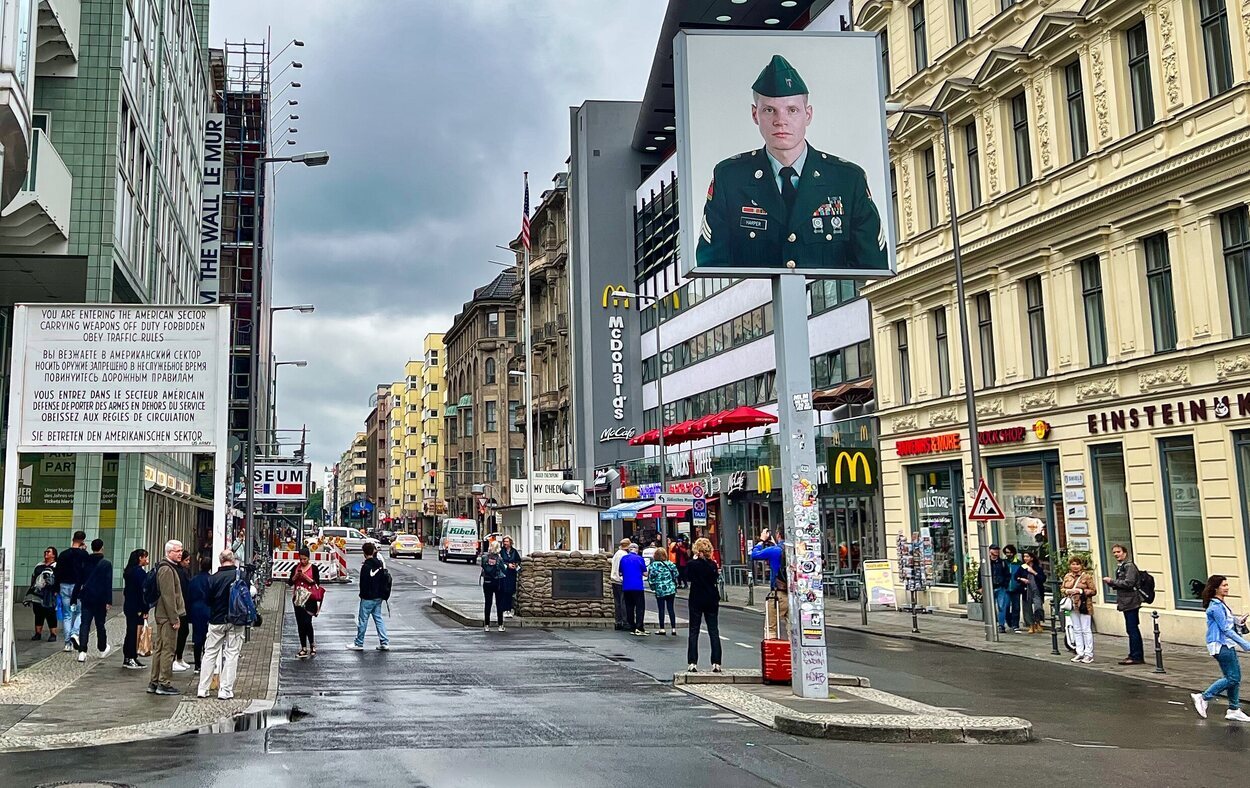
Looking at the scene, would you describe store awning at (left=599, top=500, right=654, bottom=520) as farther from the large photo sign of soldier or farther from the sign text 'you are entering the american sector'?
the large photo sign of soldier

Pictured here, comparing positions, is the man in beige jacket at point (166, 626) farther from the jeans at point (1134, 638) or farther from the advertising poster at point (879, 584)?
the advertising poster at point (879, 584)

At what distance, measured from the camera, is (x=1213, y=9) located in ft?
70.6

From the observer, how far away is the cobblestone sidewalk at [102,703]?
11.1 meters

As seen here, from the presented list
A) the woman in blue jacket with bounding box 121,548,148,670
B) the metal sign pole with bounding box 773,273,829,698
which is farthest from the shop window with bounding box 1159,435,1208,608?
the woman in blue jacket with bounding box 121,548,148,670

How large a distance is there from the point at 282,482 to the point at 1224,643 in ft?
74.8

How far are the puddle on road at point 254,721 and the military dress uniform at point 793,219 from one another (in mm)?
7037

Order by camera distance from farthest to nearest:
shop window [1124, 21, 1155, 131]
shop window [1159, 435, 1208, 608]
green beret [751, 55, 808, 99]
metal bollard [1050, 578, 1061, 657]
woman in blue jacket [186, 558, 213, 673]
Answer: shop window [1124, 21, 1155, 131], shop window [1159, 435, 1208, 608], metal bollard [1050, 578, 1061, 657], green beret [751, 55, 808, 99], woman in blue jacket [186, 558, 213, 673]

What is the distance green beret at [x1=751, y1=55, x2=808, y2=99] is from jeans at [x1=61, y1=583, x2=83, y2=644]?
12.2 metres

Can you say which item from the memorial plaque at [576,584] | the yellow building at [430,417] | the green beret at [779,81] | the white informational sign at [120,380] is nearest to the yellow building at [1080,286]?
the memorial plaque at [576,584]

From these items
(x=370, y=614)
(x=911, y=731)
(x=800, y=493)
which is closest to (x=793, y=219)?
(x=800, y=493)

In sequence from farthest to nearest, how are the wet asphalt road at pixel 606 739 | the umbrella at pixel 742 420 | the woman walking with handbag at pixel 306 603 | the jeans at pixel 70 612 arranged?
the umbrella at pixel 742 420 → the woman walking with handbag at pixel 306 603 → the jeans at pixel 70 612 → the wet asphalt road at pixel 606 739

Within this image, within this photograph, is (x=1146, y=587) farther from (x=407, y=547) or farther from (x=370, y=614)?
(x=407, y=547)

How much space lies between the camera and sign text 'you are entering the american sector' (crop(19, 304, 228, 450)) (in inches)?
620

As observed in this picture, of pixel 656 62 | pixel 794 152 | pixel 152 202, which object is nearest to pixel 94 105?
pixel 152 202
